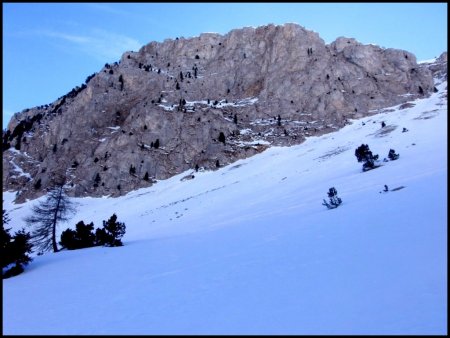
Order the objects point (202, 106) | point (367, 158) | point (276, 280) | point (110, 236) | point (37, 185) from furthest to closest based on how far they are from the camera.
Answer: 1. point (202, 106)
2. point (37, 185)
3. point (367, 158)
4. point (110, 236)
5. point (276, 280)

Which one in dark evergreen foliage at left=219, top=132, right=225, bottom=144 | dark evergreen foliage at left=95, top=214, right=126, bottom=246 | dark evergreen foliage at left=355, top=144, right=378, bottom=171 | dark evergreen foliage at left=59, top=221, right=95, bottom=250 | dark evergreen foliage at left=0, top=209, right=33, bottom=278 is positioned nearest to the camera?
dark evergreen foliage at left=0, top=209, right=33, bottom=278

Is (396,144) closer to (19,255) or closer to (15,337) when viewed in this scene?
(19,255)

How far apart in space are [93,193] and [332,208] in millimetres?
65120

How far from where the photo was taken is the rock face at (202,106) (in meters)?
80.9

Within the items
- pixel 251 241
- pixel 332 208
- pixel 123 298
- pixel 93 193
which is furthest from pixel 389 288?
pixel 93 193

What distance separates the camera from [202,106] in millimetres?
96625

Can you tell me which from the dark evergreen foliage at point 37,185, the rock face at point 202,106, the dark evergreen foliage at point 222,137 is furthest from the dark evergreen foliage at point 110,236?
the dark evergreen foliage at point 37,185

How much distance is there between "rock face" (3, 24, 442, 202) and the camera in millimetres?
80875

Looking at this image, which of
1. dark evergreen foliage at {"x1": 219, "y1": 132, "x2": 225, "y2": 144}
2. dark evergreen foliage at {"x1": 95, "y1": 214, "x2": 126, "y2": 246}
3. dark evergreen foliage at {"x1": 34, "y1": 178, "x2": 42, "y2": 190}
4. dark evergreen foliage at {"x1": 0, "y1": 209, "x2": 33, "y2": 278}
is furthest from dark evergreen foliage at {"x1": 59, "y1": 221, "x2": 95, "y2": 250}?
dark evergreen foliage at {"x1": 34, "y1": 178, "x2": 42, "y2": 190}

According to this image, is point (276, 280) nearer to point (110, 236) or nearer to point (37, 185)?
point (110, 236)

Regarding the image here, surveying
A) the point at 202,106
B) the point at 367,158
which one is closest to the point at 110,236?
the point at 367,158

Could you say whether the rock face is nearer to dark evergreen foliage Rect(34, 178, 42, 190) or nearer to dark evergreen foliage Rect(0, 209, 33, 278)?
dark evergreen foliage Rect(34, 178, 42, 190)

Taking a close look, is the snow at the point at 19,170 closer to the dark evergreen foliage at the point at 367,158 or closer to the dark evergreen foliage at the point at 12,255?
the dark evergreen foliage at the point at 12,255

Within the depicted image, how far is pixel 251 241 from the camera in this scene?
47.4 feet
